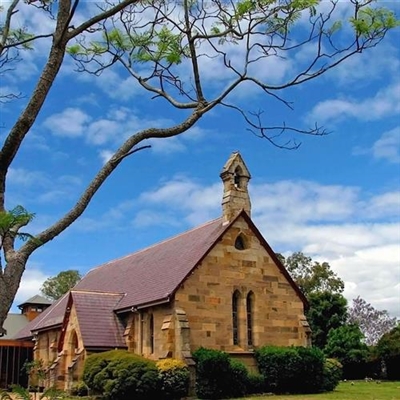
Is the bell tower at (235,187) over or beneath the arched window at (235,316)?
over

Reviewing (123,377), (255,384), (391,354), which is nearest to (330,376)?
(255,384)

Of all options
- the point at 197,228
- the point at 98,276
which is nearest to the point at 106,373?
the point at 197,228

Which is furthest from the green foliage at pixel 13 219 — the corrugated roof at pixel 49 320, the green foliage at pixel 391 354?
the green foliage at pixel 391 354

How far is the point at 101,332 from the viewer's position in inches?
1134

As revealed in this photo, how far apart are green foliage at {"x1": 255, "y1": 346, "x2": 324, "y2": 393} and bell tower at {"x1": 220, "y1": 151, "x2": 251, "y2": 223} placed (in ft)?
20.8

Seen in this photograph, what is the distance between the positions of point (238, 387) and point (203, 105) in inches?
772

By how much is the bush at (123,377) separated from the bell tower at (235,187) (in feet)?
26.7

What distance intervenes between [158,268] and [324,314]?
20189mm

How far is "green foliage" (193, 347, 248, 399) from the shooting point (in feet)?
81.3

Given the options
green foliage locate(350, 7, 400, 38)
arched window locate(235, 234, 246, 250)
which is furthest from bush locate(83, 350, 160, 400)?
green foliage locate(350, 7, 400, 38)

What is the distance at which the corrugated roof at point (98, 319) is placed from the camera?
28.3 meters

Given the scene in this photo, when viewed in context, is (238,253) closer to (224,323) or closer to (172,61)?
(224,323)

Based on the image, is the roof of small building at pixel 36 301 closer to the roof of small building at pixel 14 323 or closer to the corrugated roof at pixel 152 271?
the roof of small building at pixel 14 323

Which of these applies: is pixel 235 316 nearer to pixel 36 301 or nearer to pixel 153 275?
pixel 153 275
